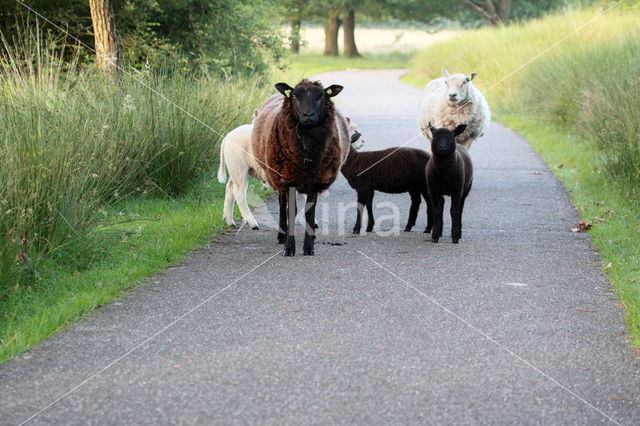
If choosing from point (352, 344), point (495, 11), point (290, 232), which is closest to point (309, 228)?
point (290, 232)

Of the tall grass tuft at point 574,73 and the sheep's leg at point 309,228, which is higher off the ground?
the tall grass tuft at point 574,73

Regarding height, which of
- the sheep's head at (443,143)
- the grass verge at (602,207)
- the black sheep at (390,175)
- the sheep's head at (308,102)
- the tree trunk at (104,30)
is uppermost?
the tree trunk at (104,30)

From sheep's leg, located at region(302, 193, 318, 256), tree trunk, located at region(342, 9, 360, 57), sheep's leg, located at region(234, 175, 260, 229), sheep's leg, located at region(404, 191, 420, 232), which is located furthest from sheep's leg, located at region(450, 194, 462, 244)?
tree trunk, located at region(342, 9, 360, 57)

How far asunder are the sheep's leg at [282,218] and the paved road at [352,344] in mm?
147

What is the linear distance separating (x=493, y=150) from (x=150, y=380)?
13612mm

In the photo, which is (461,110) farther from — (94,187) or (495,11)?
(495,11)

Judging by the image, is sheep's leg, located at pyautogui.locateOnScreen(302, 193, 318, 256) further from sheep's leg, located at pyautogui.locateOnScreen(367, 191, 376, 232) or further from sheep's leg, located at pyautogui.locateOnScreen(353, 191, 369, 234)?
sheep's leg, located at pyautogui.locateOnScreen(367, 191, 376, 232)

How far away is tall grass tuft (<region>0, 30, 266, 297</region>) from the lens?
7.07 m

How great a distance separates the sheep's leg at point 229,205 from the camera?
393 inches

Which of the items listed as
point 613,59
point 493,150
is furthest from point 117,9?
point 613,59

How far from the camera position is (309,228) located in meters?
8.72

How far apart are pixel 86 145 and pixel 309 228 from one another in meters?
2.16

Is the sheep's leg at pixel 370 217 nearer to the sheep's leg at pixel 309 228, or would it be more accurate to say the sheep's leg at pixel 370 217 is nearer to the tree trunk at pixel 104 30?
the sheep's leg at pixel 309 228

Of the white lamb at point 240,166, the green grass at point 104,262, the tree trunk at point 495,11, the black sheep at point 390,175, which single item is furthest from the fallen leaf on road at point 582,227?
the tree trunk at point 495,11
